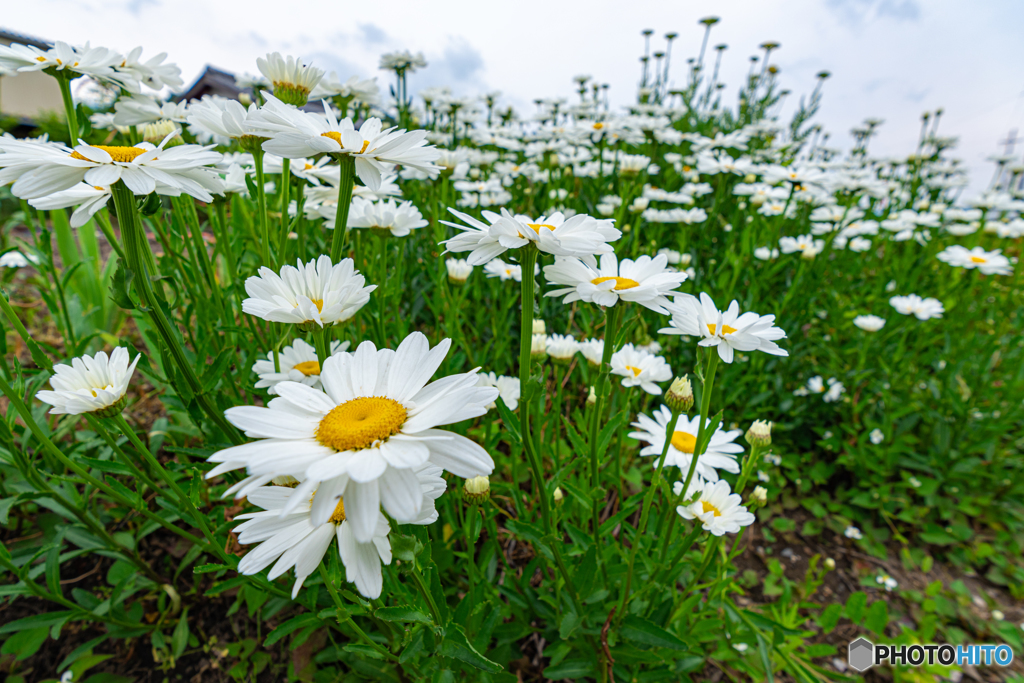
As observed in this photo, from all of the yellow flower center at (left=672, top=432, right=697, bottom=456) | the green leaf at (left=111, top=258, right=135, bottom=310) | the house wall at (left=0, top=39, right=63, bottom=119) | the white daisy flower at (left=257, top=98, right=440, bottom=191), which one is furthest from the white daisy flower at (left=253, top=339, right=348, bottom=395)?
the house wall at (left=0, top=39, right=63, bottom=119)

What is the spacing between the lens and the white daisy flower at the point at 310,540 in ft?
1.90

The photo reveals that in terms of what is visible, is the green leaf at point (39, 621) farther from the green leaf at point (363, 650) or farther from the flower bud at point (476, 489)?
the flower bud at point (476, 489)

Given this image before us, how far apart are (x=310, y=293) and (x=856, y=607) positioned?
2.14 meters

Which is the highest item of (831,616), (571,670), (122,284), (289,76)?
(289,76)

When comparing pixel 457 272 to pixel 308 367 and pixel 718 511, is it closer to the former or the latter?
pixel 308 367

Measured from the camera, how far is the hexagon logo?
5.65ft

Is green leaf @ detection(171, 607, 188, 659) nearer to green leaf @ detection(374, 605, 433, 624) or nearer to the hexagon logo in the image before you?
green leaf @ detection(374, 605, 433, 624)

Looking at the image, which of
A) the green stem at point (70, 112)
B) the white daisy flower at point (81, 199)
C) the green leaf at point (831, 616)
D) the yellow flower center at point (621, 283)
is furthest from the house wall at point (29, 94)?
the green leaf at point (831, 616)

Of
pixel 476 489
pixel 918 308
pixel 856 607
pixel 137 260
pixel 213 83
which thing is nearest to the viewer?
pixel 137 260

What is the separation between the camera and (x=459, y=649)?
0.79 metres

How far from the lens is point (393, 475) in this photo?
55cm

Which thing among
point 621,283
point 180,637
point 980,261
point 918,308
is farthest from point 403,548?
point 980,261

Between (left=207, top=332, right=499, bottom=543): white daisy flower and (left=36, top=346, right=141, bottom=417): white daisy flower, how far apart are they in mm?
506

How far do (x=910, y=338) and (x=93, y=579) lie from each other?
4.17 m
